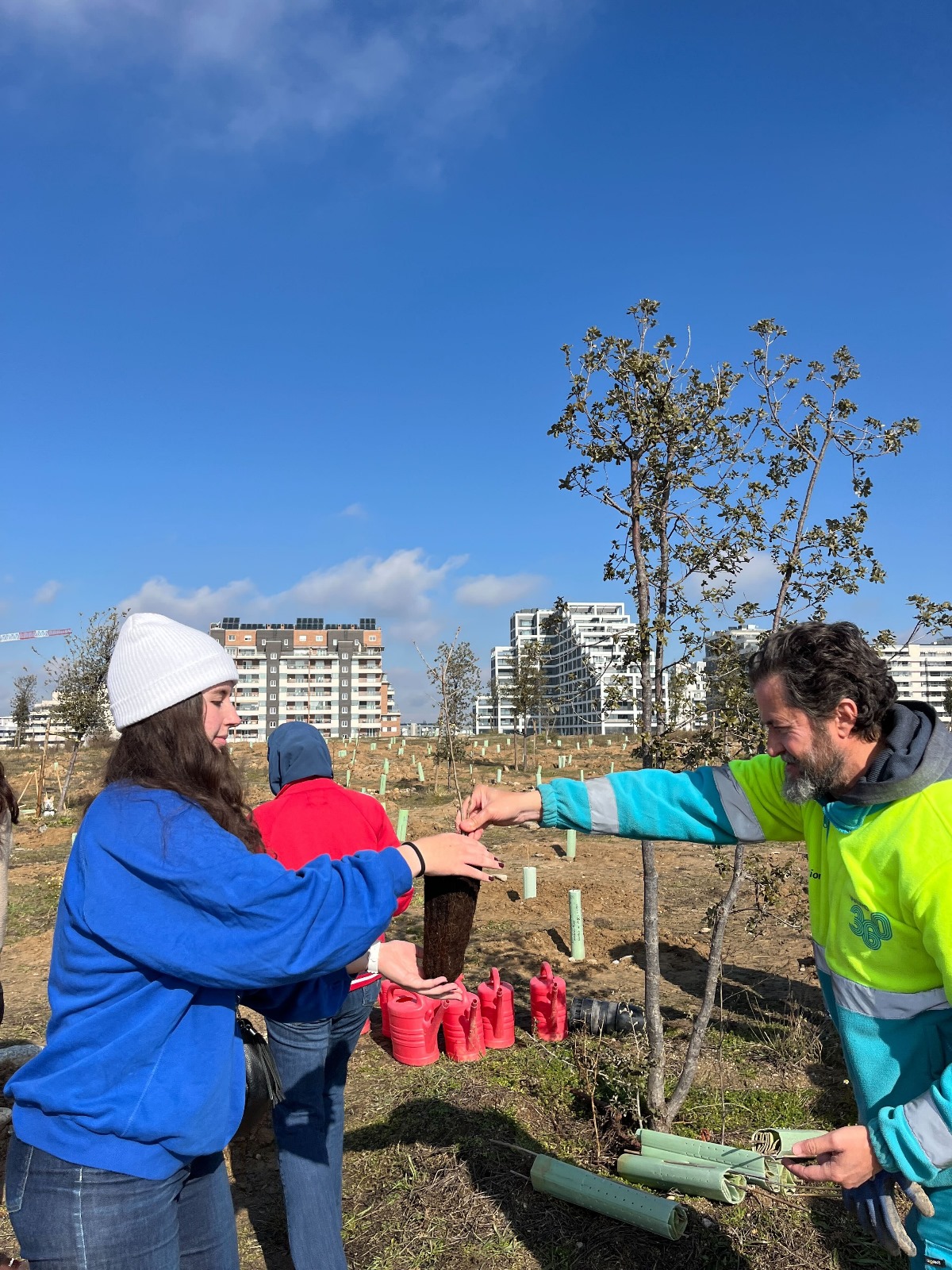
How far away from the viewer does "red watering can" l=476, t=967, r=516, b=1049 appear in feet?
17.2

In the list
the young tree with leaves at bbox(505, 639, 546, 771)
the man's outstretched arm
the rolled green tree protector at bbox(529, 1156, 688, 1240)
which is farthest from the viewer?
the young tree with leaves at bbox(505, 639, 546, 771)

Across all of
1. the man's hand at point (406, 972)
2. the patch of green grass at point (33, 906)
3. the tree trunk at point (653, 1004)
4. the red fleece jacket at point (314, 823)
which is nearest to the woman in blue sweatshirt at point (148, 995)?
the man's hand at point (406, 972)

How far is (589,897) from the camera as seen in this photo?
31.8 feet

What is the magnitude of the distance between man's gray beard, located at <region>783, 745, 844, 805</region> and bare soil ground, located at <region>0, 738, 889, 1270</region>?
171 centimetres

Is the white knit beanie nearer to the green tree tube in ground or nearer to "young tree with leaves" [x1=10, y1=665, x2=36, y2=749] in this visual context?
the green tree tube in ground

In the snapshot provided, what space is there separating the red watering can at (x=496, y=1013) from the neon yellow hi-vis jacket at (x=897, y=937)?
3.58 metres

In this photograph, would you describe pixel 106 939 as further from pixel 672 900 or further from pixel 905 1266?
pixel 672 900

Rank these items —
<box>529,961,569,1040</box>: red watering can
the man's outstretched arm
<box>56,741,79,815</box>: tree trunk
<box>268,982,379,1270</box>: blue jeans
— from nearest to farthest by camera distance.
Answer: the man's outstretched arm, <box>268,982,379,1270</box>: blue jeans, <box>529,961,569,1040</box>: red watering can, <box>56,741,79,815</box>: tree trunk

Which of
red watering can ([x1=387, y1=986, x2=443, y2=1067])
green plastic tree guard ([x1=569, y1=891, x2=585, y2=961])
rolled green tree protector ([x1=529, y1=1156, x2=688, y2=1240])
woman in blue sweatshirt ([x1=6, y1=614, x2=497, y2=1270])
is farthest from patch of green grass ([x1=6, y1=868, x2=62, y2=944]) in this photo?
woman in blue sweatshirt ([x1=6, y1=614, x2=497, y2=1270])

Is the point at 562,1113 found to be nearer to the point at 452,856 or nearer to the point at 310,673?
the point at 452,856

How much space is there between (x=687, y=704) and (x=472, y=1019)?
239 cm

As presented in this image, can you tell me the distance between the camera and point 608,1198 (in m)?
3.35

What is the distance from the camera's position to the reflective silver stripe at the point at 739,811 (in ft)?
7.57

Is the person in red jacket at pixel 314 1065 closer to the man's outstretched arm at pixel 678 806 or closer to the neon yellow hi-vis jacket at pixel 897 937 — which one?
the man's outstretched arm at pixel 678 806
